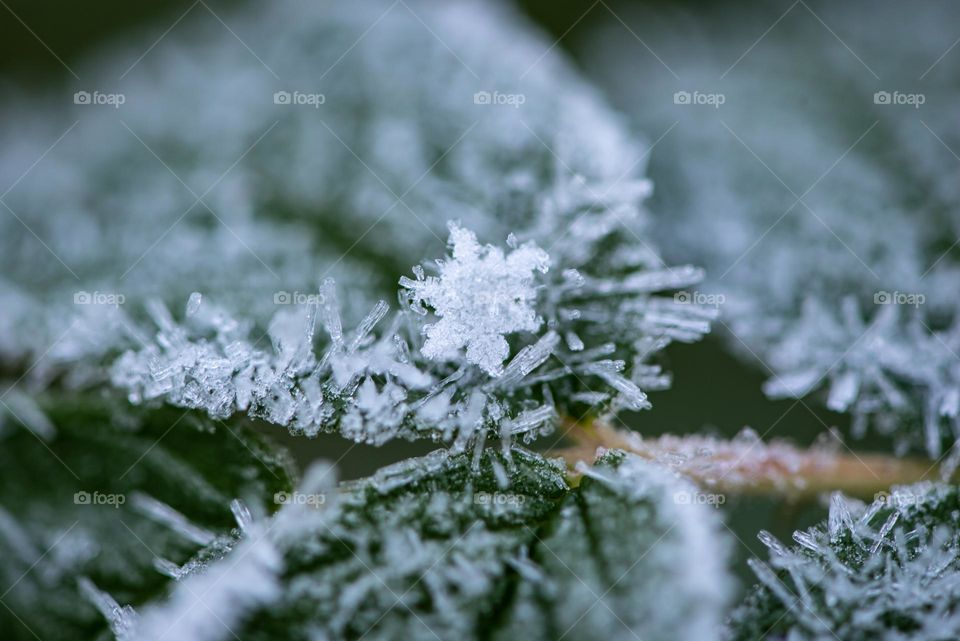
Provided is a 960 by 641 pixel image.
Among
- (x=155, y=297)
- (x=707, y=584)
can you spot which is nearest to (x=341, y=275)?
(x=155, y=297)

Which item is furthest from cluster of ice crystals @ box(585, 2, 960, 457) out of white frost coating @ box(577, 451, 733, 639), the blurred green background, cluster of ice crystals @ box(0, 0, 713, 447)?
white frost coating @ box(577, 451, 733, 639)

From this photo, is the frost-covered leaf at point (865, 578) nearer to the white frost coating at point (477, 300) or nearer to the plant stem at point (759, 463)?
the plant stem at point (759, 463)

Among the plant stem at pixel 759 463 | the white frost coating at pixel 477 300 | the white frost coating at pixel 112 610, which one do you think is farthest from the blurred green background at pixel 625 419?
the white frost coating at pixel 112 610

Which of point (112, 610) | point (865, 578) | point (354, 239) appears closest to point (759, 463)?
point (865, 578)

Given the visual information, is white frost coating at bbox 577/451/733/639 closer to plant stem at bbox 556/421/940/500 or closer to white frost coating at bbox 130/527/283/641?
plant stem at bbox 556/421/940/500

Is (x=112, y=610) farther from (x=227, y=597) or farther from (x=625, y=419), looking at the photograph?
(x=625, y=419)

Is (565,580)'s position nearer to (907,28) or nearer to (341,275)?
(341,275)
